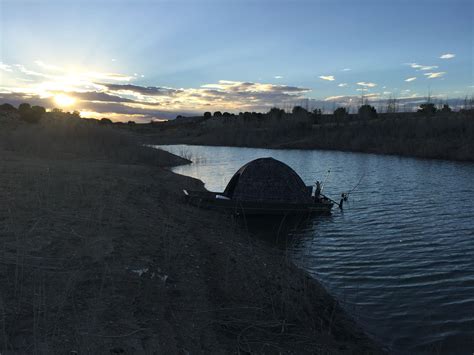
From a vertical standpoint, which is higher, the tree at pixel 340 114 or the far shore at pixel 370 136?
the tree at pixel 340 114

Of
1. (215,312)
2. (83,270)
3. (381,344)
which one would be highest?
(83,270)

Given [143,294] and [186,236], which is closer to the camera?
[143,294]

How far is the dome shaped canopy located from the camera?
840 inches

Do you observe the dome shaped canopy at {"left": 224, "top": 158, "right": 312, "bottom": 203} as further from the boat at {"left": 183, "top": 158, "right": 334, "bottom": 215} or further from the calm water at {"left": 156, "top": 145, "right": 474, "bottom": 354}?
the calm water at {"left": 156, "top": 145, "right": 474, "bottom": 354}

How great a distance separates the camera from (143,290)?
7.79 meters

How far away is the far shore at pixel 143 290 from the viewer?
6094 millimetres

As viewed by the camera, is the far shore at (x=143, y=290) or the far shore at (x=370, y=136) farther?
the far shore at (x=370, y=136)

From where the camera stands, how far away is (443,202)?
23562 mm

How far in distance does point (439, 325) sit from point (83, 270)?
8058 mm

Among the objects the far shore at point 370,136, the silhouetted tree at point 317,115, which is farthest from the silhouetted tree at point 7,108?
the silhouetted tree at point 317,115

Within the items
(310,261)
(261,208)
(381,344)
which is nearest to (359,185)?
(261,208)

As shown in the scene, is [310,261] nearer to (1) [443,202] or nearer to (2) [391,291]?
(2) [391,291]

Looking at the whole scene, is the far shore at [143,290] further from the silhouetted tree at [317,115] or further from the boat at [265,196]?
the silhouetted tree at [317,115]

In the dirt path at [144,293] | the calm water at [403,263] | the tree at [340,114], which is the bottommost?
the calm water at [403,263]
